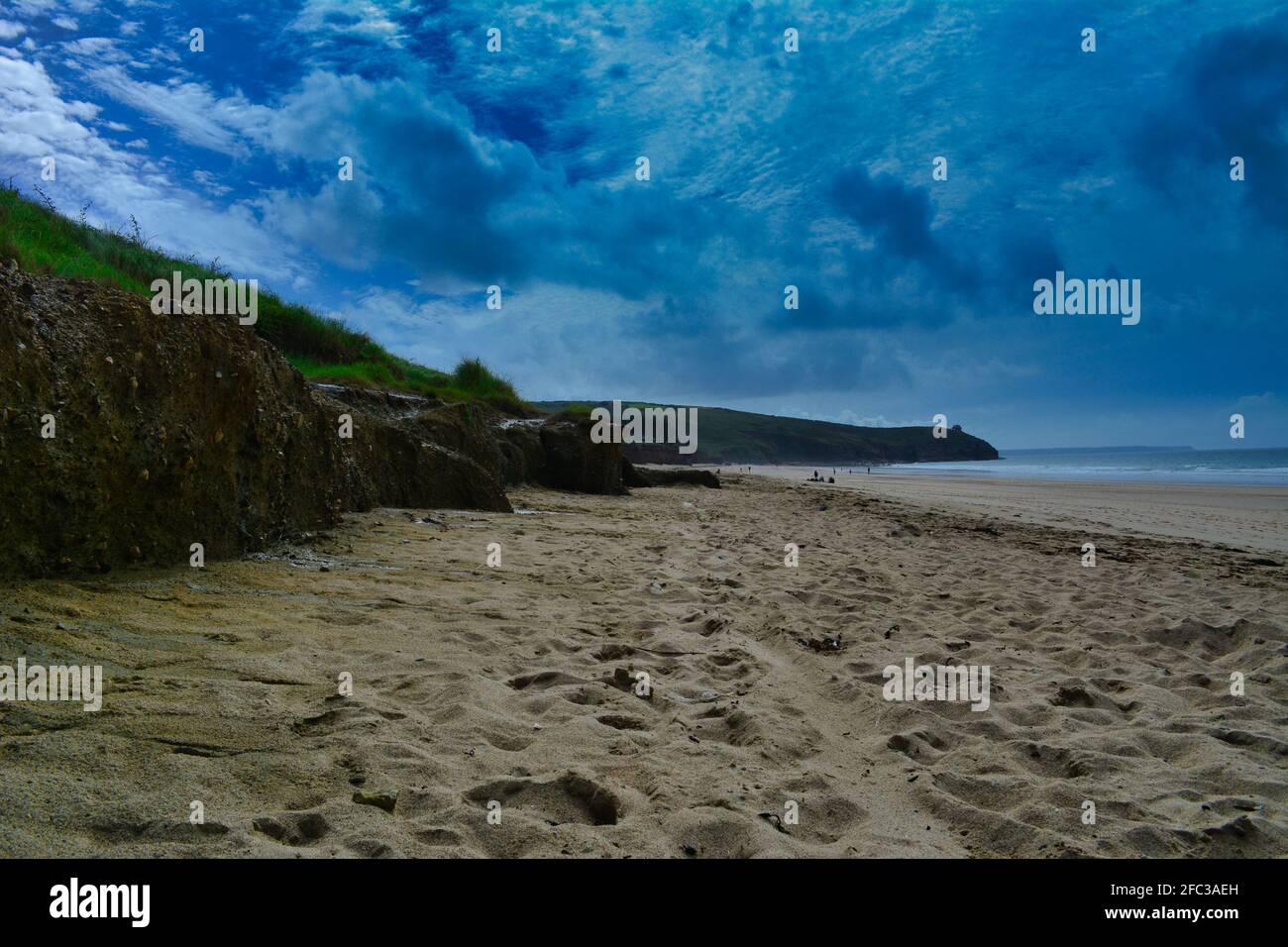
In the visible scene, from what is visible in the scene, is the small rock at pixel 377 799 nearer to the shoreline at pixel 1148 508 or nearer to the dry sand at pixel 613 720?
the dry sand at pixel 613 720

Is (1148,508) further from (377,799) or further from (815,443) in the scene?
(815,443)

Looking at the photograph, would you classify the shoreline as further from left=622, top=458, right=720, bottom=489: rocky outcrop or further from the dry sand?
the dry sand

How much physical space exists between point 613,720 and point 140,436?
3727mm

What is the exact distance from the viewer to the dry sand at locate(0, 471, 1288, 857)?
2.26 metres

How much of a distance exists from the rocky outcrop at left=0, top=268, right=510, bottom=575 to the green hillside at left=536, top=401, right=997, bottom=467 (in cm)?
6184

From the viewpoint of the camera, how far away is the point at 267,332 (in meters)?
13.5

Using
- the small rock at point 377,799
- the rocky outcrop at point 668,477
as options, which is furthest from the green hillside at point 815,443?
the small rock at point 377,799

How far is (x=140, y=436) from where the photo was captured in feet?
14.9

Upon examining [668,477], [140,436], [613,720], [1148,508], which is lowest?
[613,720]

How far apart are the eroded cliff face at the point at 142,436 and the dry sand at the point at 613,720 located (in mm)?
355

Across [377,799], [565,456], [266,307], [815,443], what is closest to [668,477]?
[565,456]

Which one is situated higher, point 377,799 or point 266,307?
point 266,307

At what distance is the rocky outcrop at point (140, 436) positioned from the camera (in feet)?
12.6

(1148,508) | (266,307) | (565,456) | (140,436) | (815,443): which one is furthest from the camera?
(815,443)
